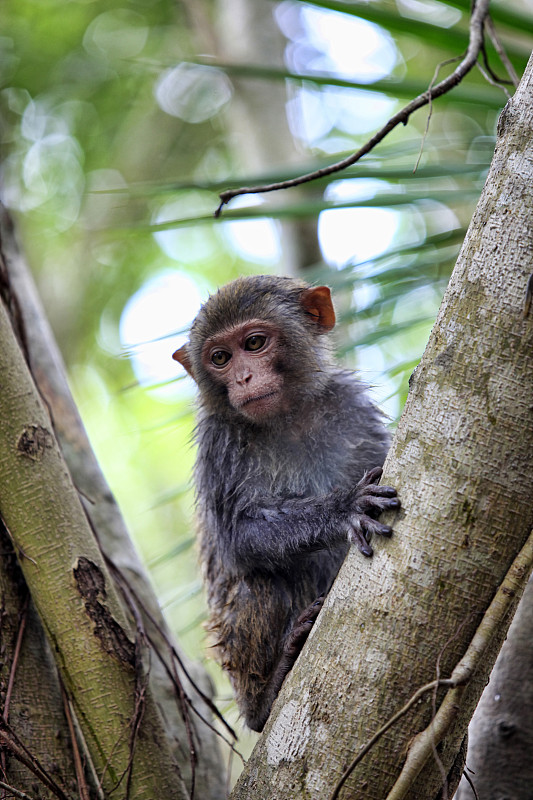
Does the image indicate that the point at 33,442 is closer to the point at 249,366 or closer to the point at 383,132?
the point at 249,366

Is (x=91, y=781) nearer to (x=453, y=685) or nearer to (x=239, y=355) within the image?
(x=453, y=685)

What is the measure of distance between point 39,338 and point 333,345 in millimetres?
1509

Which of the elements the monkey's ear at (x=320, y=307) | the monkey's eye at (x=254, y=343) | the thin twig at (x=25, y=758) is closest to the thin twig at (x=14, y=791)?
the thin twig at (x=25, y=758)

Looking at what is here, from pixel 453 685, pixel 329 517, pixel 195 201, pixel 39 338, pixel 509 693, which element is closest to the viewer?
pixel 453 685

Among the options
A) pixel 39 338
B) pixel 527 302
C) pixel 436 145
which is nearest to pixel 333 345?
pixel 436 145

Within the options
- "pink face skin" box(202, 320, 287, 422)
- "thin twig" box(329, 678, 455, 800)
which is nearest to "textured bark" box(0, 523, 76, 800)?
"thin twig" box(329, 678, 455, 800)

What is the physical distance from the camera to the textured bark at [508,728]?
329 cm

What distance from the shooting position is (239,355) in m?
3.83

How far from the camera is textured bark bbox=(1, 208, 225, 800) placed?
3.42 m

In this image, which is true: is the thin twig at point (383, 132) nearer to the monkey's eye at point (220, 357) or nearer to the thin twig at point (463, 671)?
the monkey's eye at point (220, 357)

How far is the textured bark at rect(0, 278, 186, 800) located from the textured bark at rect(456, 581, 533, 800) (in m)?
1.34

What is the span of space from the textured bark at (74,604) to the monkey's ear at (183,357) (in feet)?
4.31

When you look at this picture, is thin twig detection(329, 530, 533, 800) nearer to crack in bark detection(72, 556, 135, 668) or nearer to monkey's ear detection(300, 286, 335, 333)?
crack in bark detection(72, 556, 135, 668)

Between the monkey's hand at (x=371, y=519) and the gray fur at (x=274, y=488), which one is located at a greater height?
the monkey's hand at (x=371, y=519)
